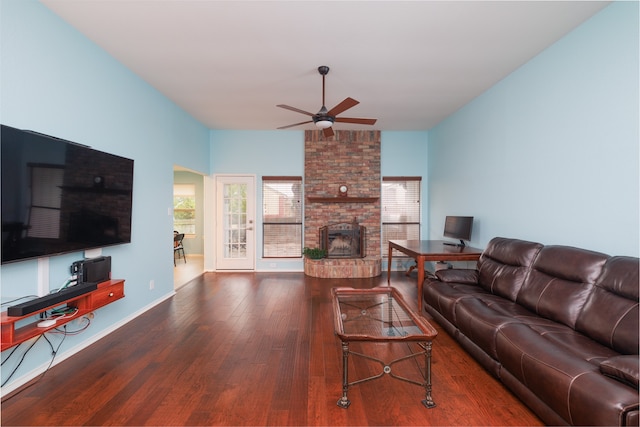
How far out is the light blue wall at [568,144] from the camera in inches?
84.6

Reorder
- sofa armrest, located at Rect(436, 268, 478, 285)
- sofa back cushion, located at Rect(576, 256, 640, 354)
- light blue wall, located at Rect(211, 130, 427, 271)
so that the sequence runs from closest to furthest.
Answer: sofa back cushion, located at Rect(576, 256, 640, 354), sofa armrest, located at Rect(436, 268, 478, 285), light blue wall, located at Rect(211, 130, 427, 271)

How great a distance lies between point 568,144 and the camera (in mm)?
2627

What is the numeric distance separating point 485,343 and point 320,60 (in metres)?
3.05

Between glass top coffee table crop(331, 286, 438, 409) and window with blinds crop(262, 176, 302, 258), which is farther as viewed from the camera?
window with blinds crop(262, 176, 302, 258)

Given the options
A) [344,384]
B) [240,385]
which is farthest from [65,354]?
[344,384]

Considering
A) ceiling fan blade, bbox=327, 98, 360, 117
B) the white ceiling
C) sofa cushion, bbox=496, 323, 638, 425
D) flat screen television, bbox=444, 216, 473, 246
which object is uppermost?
the white ceiling

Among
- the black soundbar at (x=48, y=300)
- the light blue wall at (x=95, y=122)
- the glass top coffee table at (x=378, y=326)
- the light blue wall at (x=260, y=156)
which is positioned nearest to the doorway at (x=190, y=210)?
the light blue wall at (x=260, y=156)

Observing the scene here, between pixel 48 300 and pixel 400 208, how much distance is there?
5498 millimetres

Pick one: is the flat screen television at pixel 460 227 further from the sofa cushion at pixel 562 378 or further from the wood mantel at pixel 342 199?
the sofa cushion at pixel 562 378

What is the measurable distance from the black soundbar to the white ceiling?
2273 millimetres

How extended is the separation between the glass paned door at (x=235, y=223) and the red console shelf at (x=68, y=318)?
316 centimetres

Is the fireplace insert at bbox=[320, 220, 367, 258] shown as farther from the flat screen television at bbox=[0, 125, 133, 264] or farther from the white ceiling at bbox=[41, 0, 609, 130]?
the flat screen television at bbox=[0, 125, 133, 264]

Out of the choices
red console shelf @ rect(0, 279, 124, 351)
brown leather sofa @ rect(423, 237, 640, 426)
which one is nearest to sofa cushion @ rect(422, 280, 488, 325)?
brown leather sofa @ rect(423, 237, 640, 426)

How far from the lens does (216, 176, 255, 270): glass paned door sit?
5895mm
